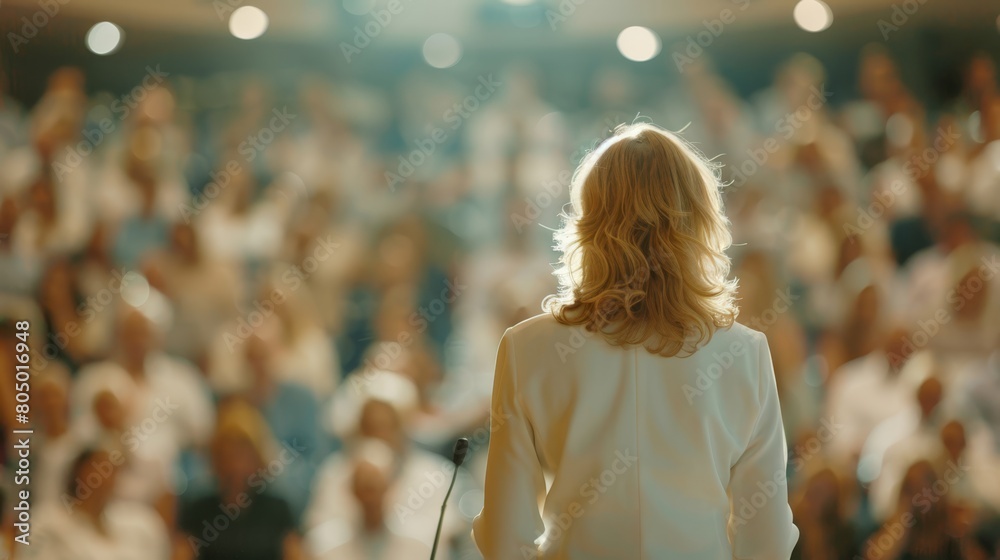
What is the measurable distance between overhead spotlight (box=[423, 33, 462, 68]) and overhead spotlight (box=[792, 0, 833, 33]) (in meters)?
1.48

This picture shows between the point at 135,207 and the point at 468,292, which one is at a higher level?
the point at 135,207

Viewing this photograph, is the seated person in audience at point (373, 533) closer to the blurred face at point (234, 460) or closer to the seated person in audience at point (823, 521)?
the blurred face at point (234, 460)

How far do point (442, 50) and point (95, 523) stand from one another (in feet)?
7.91

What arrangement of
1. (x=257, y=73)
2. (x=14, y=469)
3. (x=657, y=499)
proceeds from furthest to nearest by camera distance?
(x=257, y=73) < (x=14, y=469) < (x=657, y=499)

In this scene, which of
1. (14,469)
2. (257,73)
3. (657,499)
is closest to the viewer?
(657,499)

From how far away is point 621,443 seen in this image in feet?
4.49

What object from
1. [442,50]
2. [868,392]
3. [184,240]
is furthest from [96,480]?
[868,392]

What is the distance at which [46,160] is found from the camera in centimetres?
369

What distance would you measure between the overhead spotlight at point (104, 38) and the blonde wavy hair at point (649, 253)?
2.95m

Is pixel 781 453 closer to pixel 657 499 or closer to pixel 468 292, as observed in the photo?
pixel 657 499

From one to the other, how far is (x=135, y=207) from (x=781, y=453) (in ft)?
10.1

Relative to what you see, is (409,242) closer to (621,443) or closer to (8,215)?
(8,215)

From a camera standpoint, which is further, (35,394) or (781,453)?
(35,394)

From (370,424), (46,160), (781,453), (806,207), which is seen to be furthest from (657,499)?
(46,160)
